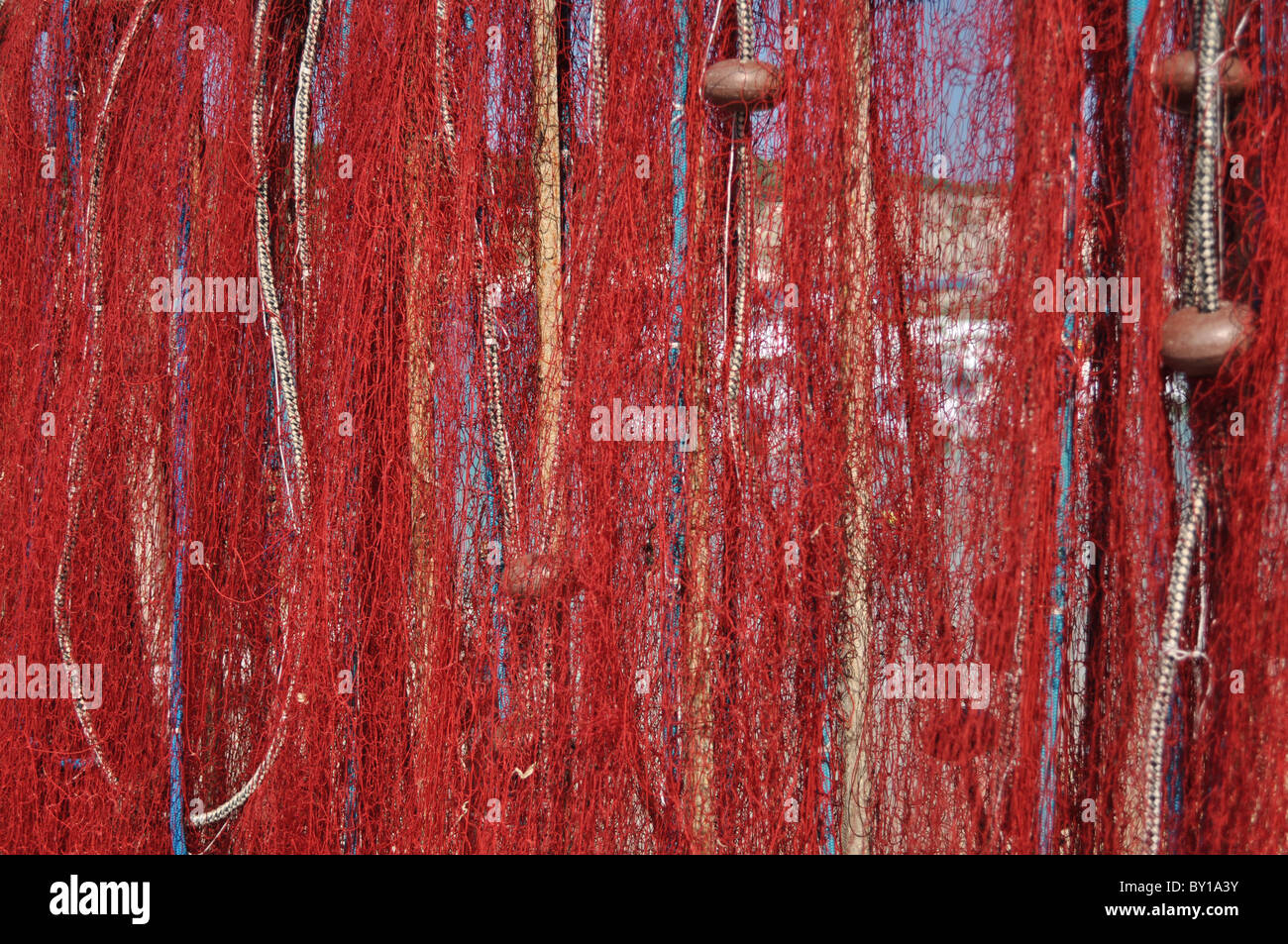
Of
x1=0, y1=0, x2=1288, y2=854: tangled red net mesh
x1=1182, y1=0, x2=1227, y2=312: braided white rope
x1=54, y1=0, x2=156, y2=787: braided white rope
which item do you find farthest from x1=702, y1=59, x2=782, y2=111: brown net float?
x1=54, y1=0, x2=156, y2=787: braided white rope

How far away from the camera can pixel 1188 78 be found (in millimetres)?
1115

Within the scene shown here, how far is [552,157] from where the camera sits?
1.34 metres

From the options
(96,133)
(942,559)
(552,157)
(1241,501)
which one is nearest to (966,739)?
(942,559)

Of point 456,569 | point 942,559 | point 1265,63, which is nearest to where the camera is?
point 1265,63

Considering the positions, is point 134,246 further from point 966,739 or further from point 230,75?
point 966,739

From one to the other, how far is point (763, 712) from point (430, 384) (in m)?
0.70

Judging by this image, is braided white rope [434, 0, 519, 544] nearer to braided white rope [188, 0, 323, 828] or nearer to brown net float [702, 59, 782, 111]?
braided white rope [188, 0, 323, 828]

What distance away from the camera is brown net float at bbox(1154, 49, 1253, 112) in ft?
3.66

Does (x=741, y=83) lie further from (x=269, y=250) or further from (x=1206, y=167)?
(x=269, y=250)

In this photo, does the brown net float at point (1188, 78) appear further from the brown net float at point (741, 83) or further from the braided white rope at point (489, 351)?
the braided white rope at point (489, 351)

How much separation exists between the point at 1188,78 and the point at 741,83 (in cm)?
56

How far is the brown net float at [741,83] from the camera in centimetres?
119

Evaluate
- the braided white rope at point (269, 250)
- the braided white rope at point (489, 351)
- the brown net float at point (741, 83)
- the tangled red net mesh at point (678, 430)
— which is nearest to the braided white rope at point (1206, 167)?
the tangled red net mesh at point (678, 430)
